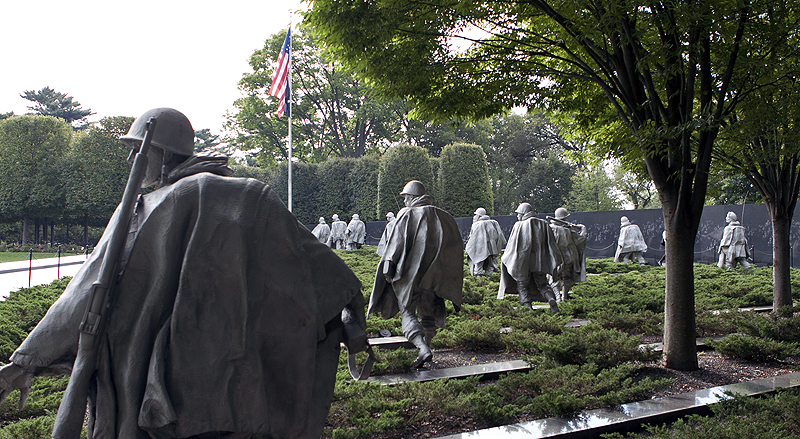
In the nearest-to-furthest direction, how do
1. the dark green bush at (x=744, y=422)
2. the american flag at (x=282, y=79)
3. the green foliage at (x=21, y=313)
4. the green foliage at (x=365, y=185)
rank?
the dark green bush at (x=744, y=422)
the green foliage at (x=21, y=313)
the american flag at (x=282, y=79)
the green foliage at (x=365, y=185)

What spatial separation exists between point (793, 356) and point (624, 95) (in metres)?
3.76

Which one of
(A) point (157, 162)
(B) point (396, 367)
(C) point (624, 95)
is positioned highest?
(C) point (624, 95)

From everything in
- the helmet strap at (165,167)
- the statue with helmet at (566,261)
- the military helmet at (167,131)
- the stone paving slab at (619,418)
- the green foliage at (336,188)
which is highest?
the green foliage at (336,188)

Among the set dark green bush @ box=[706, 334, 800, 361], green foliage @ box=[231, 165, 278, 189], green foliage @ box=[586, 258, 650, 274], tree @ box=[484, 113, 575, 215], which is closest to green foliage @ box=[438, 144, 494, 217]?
tree @ box=[484, 113, 575, 215]

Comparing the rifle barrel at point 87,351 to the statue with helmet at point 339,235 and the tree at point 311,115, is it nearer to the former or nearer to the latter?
the statue with helmet at point 339,235

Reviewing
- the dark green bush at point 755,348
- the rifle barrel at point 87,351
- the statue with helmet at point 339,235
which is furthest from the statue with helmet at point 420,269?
the statue with helmet at point 339,235

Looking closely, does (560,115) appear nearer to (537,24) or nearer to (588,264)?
(537,24)

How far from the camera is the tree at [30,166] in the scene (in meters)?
34.2

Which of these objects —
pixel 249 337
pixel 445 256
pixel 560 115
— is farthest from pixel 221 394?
pixel 560 115

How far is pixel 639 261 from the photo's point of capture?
2106cm

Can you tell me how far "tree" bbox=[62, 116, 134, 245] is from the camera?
34094 millimetres

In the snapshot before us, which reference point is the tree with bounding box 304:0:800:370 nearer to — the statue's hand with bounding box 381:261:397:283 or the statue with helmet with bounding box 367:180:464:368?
the statue with helmet with bounding box 367:180:464:368

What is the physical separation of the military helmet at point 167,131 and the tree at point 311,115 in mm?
37818

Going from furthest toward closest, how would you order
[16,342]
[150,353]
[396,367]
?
1. [16,342]
2. [396,367]
3. [150,353]
